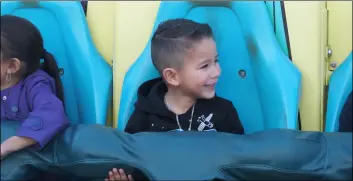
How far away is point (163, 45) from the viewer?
1.34 meters

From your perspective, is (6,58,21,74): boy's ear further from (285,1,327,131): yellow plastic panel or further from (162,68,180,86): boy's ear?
(285,1,327,131): yellow plastic panel

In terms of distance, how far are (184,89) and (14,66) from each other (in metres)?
0.39

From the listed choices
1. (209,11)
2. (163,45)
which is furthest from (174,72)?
(209,11)

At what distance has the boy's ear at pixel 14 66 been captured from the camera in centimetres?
130

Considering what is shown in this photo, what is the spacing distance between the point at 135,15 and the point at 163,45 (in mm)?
209

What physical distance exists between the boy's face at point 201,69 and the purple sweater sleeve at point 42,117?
29cm

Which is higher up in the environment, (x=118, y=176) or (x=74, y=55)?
(x=74, y=55)

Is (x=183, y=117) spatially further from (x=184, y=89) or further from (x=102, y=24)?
(x=102, y=24)

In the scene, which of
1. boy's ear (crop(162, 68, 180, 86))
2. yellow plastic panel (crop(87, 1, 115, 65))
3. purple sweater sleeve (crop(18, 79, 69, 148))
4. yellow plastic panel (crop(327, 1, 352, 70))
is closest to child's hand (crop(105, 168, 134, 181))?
purple sweater sleeve (crop(18, 79, 69, 148))

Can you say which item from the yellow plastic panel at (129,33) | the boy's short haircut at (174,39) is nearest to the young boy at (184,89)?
the boy's short haircut at (174,39)

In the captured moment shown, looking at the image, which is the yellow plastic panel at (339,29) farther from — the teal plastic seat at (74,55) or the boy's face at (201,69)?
the teal plastic seat at (74,55)

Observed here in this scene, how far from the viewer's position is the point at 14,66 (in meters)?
1.31

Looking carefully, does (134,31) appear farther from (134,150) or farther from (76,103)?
(134,150)

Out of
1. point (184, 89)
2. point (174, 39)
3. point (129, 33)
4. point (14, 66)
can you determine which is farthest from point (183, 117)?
point (14, 66)
